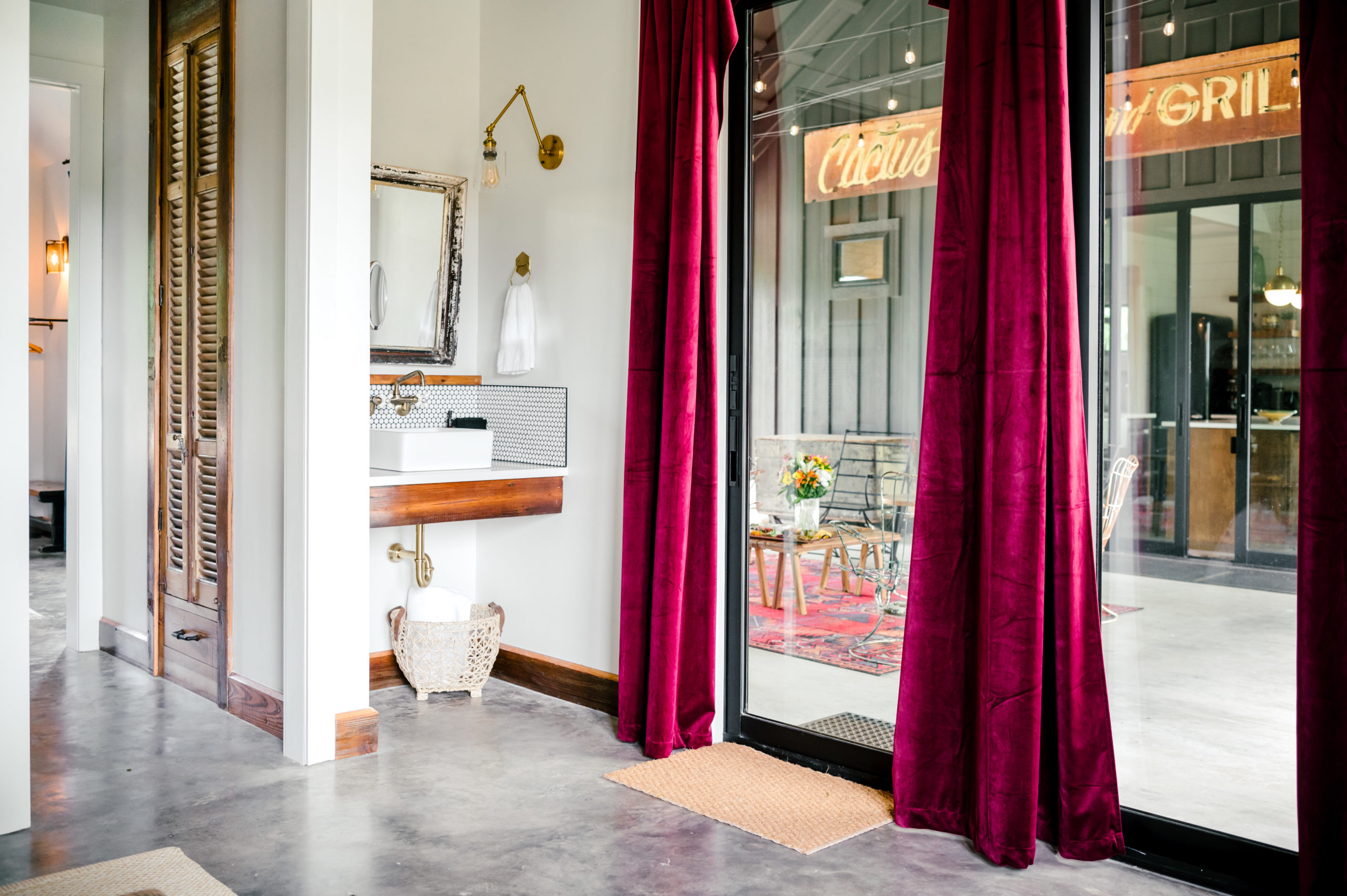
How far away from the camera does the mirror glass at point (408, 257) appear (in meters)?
4.11

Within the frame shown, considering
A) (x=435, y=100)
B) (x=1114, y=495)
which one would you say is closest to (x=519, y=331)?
(x=435, y=100)

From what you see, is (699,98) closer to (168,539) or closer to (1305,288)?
(1305,288)

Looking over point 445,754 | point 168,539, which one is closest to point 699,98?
point 445,754

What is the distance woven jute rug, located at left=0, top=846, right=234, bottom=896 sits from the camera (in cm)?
230

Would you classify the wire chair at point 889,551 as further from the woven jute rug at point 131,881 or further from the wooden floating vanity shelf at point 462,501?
the woven jute rug at point 131,881

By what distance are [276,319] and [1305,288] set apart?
114 inches

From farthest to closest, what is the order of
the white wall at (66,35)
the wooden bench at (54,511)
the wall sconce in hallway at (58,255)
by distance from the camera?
the wall sconce in hallway at (58,255) < the wooden bench at (54,511) < the white wall at (66,35)

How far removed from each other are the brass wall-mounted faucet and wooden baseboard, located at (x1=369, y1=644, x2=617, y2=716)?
95 cm

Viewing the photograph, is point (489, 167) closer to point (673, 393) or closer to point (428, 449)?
point (428, 449)

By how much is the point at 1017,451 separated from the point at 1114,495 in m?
0.32

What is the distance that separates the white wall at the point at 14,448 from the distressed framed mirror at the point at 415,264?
151cm

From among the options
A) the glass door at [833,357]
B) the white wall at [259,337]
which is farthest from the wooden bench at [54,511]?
the glass door at [833,357]

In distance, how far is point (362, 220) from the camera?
326 cm

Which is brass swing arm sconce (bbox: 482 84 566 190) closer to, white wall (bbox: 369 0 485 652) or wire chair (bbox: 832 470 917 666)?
white wall (bbox: 369 0 485 652)
